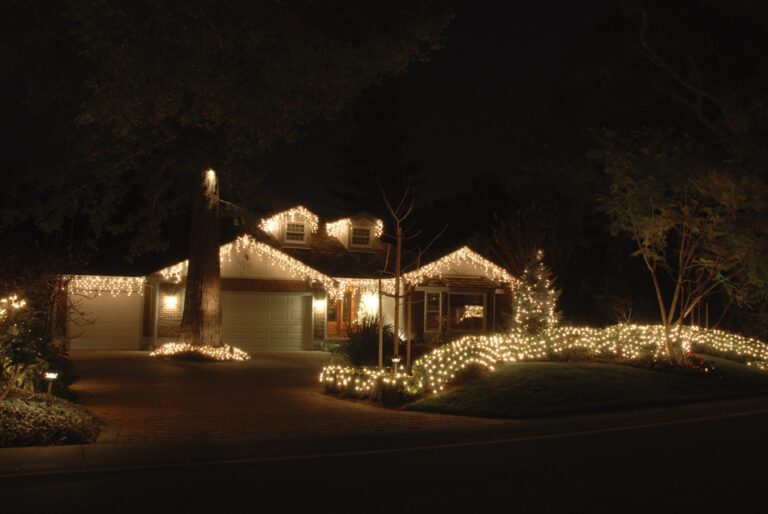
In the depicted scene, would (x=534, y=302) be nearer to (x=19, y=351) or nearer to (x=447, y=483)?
(x=19, y=351)

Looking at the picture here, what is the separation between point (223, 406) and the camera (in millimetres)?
15586

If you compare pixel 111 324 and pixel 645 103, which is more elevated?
pixel 645 103

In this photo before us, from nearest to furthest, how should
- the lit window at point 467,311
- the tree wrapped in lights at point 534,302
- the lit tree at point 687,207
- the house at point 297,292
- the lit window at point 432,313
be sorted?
the lit tree at point 687,207, the tree wrapped in lights at point 534,302, the house at point 297,292, the lit window at point 432,313, the lit window at point 467,311

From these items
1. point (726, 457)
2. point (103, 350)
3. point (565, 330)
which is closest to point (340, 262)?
point (103, 350)

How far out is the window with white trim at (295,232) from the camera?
3409 centimetres

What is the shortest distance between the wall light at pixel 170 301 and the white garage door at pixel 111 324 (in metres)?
1.10

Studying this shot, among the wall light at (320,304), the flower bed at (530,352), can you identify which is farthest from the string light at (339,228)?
the flower bed at (530,352)

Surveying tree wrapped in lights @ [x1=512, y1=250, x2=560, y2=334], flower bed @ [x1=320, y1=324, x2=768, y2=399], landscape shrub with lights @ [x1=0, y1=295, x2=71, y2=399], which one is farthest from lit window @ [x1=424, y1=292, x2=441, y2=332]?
landscape shrub with lights @ [x1=0, y1=295, x2=71, y2=399]

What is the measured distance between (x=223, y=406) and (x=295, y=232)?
62.6 feet

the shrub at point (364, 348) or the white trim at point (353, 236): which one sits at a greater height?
the white trim at point (353, 236)

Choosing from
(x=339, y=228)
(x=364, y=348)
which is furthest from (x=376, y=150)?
(x=364, y=348)

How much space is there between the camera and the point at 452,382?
56.1 ft

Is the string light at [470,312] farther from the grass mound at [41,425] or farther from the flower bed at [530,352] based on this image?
the grass mound at [41,425]

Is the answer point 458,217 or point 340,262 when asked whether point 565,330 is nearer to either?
point 340,262
